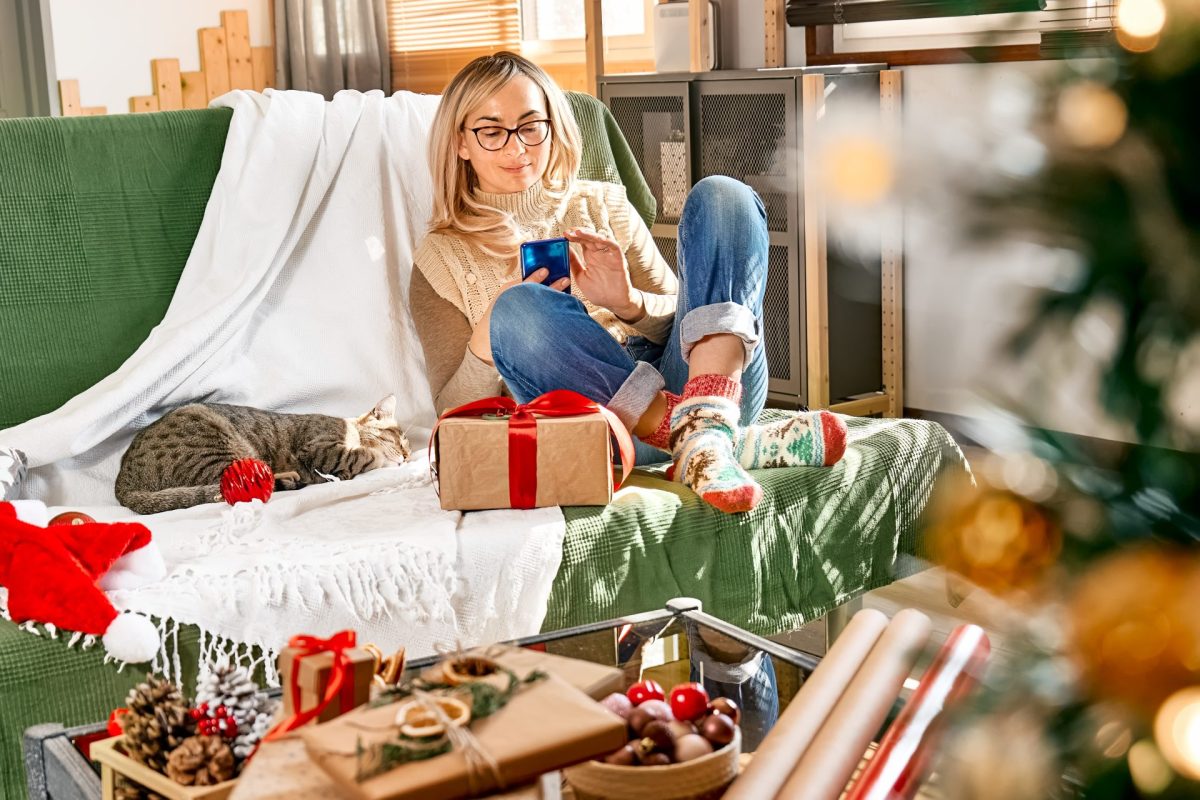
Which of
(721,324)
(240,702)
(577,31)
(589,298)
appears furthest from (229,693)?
(577,31)

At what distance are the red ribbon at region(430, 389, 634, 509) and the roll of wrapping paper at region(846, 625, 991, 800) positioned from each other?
77cm

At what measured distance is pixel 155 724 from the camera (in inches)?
36.4

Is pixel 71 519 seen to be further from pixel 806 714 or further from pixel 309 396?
pixel 806 714

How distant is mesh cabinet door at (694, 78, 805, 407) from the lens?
3270mm

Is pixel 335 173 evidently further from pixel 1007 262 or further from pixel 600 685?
pixel 1007 262

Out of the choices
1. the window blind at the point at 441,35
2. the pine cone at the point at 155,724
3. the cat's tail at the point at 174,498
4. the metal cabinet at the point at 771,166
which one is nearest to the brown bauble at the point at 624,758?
the pine cone at the point at 155,724

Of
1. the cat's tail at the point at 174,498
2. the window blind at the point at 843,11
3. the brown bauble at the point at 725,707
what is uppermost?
the window blind at the point at 843,11

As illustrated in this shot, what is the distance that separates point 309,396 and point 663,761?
124cm

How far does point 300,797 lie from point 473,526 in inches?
34.0

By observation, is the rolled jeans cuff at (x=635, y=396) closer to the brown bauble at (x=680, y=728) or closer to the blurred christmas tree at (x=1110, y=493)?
the brown bauble at (x=680, y=728)

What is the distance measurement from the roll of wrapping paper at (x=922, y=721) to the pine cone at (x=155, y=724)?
1.65 feet

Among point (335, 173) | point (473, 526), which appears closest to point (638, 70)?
point (335, 173)

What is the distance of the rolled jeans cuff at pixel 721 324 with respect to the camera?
177cm

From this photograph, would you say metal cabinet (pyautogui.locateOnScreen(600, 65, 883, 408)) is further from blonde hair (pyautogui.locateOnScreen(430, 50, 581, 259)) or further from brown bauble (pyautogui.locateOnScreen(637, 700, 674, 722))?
brown bauble (pyautogui.locateOnScreen(637, 700, 674, 722))
